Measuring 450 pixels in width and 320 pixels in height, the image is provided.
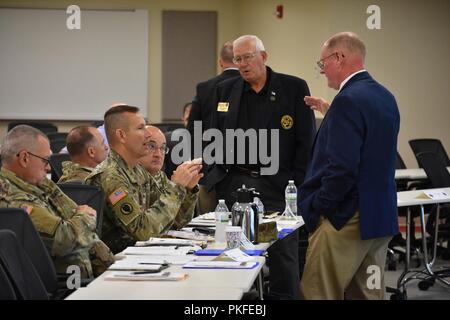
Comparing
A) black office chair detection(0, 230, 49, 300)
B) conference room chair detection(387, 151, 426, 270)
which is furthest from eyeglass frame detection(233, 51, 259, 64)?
conference room chair detection(387, 151, 426, 270)

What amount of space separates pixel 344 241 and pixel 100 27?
28.9 feet

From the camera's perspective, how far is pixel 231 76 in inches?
238

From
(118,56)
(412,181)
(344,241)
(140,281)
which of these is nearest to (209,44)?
(118,56)

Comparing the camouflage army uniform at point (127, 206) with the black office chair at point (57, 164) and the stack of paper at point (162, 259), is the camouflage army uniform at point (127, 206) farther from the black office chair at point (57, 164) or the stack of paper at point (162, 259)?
the black office chair at point (57, 164)

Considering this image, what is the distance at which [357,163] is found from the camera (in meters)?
3.88

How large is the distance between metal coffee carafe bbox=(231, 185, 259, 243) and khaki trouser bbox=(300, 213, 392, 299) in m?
0.30

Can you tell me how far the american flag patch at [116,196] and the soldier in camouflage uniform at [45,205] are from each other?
33 centimetres

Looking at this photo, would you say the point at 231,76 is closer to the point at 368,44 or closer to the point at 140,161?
the point at 140,161

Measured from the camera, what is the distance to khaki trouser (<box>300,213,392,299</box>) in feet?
13.2

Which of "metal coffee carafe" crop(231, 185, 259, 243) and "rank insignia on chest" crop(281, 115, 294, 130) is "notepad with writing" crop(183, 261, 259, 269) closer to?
"metal coffee carafe" crop(231, 185, 259, 243)

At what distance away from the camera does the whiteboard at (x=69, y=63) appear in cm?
1216

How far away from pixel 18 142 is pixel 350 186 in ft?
5.04

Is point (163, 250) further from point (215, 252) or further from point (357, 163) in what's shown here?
point (357, 163)

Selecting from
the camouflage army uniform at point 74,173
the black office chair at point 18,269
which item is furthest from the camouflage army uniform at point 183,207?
the black office chair at point 18,269
